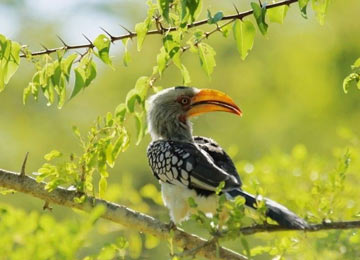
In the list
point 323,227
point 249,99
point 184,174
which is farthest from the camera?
point 249,99

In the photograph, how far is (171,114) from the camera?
602 cm

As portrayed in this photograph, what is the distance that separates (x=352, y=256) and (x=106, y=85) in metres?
15.3

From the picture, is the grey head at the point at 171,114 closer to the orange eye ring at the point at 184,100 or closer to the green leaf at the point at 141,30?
the orange eye ring at the point at 184,100

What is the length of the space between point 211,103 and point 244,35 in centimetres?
197

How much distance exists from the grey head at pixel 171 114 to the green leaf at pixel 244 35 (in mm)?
2077

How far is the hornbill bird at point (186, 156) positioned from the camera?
16.9 ft

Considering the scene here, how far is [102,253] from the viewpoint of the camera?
3020 mm

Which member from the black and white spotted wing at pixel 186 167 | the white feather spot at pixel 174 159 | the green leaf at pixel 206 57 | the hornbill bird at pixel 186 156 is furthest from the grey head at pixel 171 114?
the green leaf at pixel 206 57

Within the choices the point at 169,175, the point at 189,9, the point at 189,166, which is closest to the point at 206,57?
the point at 189,9

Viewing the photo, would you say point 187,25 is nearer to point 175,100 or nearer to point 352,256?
point 352,256

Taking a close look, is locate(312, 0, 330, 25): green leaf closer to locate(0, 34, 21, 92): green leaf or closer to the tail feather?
the tail feather

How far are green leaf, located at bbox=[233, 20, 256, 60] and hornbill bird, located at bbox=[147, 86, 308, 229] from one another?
88 cm

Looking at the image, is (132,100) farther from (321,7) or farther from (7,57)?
(321,7)

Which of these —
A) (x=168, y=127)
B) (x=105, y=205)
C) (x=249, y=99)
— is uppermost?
(x=249, y=99)
